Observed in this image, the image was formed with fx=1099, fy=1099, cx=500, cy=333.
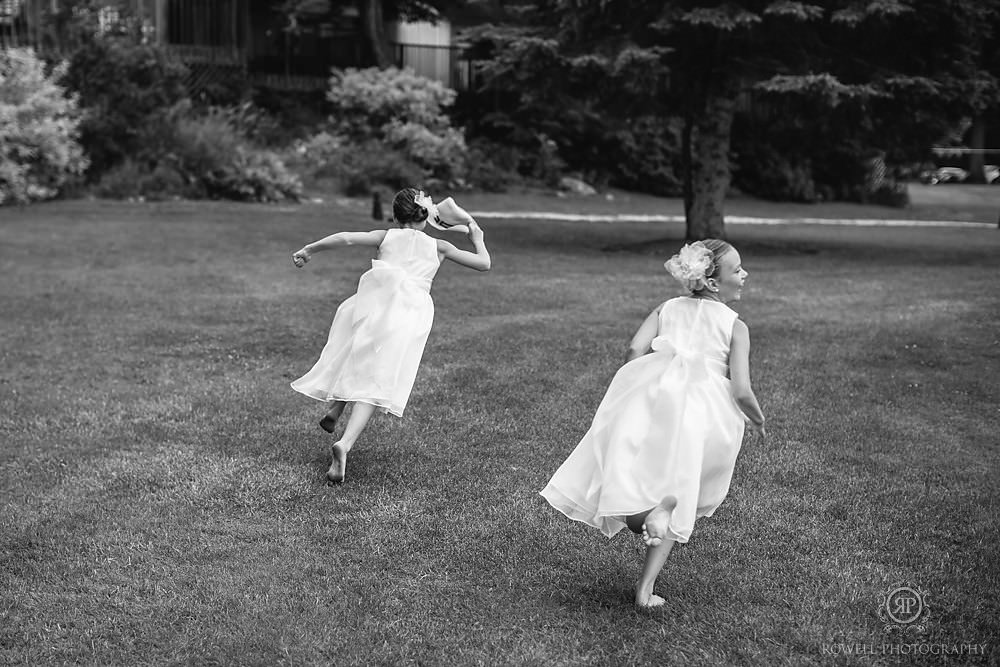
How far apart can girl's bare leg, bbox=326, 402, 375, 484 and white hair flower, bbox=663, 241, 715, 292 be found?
203 cm

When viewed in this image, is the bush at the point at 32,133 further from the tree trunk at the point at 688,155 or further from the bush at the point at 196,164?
the tree trunk at the point at 688,155

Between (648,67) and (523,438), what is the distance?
348 inches

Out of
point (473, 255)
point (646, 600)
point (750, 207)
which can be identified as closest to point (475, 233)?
point (473, 255)

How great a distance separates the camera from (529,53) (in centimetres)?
1456

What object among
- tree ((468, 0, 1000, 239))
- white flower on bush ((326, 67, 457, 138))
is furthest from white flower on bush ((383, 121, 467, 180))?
tree ((468, 0, 1000, 239))

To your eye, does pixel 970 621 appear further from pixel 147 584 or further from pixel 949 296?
pixel 949 296

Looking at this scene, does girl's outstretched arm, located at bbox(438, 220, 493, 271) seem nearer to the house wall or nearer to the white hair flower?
the white hair flower

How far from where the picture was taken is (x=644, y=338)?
4281 mm

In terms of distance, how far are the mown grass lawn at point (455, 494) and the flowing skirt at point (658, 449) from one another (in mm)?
433

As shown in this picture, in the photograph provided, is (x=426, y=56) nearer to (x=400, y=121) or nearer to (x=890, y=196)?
(x=400, y=121)

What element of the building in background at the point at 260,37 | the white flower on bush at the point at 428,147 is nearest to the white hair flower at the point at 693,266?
the white flower on bush at the point at 428,147

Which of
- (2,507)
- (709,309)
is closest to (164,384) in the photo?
(2,507)

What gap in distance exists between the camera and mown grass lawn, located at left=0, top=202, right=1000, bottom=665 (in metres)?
4.06

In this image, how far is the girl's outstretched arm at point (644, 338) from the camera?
425 centimetres
